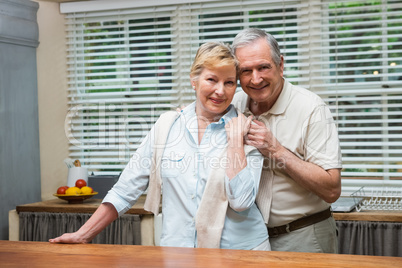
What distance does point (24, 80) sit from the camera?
4035 millimetres

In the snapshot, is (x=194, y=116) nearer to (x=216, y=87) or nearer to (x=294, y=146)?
(x=216, y=87)

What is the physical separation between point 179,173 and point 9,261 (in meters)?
0.63

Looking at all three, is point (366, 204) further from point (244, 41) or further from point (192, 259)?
point (192, 259)

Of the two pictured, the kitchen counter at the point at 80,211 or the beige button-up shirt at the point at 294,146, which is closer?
the beige button-up shirt at the point at 294,146

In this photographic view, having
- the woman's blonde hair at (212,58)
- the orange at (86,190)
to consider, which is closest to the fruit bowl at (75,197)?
the orange at (86,190)

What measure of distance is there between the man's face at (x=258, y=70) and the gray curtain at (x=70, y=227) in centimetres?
174

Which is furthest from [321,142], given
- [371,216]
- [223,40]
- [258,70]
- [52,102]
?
[52,102]

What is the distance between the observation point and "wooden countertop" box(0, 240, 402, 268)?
4.70ft

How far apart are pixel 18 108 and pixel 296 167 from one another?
2.76m

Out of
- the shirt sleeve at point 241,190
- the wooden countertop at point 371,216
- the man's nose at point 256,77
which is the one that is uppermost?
the man's nose at point 256,77

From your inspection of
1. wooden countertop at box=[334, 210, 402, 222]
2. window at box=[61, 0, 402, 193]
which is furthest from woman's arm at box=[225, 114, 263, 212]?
window at box=[61, 0, 402, 193]

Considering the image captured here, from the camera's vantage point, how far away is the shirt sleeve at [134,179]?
6.26 ft

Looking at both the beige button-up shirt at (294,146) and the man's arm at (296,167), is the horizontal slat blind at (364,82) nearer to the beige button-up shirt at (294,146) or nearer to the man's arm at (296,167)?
the beige button-up shirt at (294,146)

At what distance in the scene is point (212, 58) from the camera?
181cm
